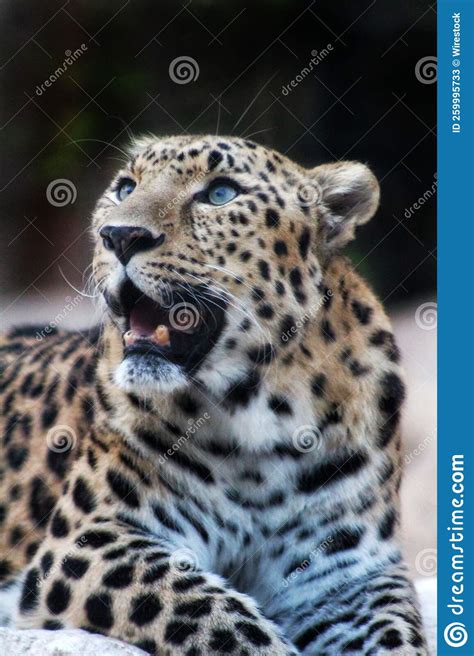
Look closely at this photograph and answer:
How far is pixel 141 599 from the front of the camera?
123 inches

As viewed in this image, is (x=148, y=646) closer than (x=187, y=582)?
Yes

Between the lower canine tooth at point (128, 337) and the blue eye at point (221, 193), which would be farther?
the blue eye at point (221, 193)

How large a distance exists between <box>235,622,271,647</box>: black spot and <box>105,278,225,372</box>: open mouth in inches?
36.5

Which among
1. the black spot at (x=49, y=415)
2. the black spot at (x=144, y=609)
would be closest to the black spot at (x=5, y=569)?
the black spot at (x=49, y=415)

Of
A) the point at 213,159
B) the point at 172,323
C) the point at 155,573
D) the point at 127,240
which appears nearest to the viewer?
the point at 155,573

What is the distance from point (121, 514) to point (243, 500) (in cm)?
47

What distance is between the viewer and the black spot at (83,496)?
348 centimetres

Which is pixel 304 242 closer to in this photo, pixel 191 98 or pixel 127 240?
pixel 127 240

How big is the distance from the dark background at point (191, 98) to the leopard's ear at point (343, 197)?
155 mm

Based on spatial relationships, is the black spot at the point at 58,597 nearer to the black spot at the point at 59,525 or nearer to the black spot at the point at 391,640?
the black spot at the point at 59,525

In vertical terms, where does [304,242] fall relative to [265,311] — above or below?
above

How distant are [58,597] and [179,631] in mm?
555

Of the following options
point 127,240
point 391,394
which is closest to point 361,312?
point 391,394

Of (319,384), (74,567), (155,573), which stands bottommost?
(74,567)
